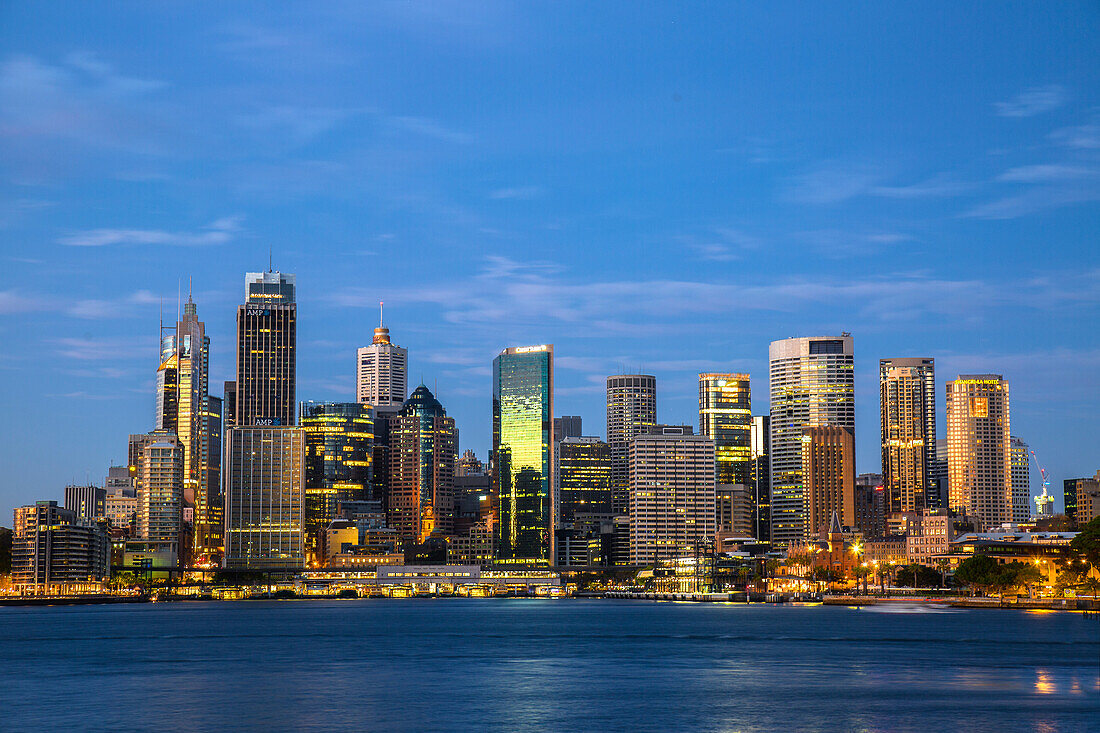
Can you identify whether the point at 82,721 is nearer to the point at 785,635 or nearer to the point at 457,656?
the point at 457,656

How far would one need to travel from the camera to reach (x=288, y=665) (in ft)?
383

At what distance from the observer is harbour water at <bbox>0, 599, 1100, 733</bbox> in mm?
77438

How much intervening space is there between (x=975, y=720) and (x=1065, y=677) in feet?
79.8

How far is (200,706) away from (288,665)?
32365 mm

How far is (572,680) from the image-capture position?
101 m

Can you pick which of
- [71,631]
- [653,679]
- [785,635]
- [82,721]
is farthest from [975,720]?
[71,631]

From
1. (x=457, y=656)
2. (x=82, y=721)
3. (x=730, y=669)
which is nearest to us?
(x=82, y=721)

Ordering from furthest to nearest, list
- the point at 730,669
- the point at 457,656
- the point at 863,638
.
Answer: the point at 863,638
the point at 457,656
the point at 730,669

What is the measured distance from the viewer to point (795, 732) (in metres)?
72.6

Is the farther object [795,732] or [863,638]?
[863,638]

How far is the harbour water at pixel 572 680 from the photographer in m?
77.4

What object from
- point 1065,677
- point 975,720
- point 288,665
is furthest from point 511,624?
point 975,720

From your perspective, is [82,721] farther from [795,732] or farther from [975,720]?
[975,720]

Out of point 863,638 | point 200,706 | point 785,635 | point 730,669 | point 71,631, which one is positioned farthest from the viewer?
point 71,631
